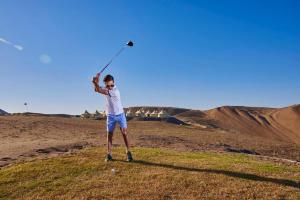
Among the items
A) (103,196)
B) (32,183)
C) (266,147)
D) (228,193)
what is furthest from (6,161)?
(266,147)

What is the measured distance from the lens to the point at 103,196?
27.3 feet

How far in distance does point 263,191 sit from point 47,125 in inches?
857

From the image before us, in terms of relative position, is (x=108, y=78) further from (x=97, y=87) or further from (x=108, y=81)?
(x=97, y=87)

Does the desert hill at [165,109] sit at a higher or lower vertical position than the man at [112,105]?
higher

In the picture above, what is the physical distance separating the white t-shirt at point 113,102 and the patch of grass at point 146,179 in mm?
1456

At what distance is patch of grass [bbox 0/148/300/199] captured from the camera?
334 inches

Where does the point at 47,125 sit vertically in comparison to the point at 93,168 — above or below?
above

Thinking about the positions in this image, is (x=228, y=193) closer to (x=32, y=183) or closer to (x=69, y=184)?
(x=69, y=184)

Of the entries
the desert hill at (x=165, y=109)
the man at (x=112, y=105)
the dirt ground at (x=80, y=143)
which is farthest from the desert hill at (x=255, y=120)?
the man at (x=112, y=105)

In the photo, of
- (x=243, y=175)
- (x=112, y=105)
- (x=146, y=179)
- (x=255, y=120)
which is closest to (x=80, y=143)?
(x=112, y=105)

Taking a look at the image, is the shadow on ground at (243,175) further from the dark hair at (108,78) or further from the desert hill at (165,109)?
the desert hill at (165,109)

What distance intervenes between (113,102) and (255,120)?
4567cm

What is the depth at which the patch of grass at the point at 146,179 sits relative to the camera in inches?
334

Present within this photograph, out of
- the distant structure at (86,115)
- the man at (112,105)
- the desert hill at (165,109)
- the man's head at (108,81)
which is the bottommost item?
the man at (112,105)
